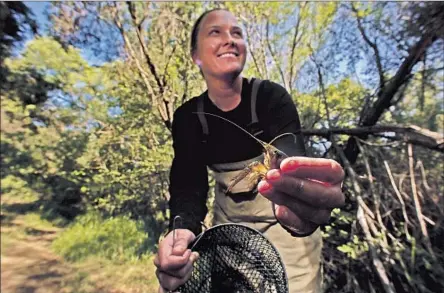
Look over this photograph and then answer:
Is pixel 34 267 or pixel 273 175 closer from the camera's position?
pixel 273 175

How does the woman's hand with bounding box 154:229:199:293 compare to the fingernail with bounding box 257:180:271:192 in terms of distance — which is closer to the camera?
the fingernail with bounding box 257:180:271:192

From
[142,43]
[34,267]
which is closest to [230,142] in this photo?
[142,43]

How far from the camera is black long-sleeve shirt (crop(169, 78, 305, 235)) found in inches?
33.9

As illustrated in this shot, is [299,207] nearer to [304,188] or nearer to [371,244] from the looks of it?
[304,188]

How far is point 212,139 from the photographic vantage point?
0.95m

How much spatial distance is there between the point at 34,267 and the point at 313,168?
177 inches

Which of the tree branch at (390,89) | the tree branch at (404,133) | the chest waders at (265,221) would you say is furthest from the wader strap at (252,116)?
the tree branch at (390,89)

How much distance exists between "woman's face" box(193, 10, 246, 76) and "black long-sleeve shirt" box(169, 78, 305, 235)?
74 millimetres

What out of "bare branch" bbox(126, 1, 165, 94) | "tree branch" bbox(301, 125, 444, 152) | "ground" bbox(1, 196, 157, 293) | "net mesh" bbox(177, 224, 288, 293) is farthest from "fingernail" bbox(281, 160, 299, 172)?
"bare branch" bbox(126, 1, 165, 94)

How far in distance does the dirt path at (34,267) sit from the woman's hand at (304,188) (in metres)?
3.14

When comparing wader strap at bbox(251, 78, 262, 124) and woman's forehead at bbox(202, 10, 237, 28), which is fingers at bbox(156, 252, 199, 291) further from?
woman's forehead at bbox(202, 10, 237, 28)

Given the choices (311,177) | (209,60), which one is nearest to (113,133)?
(209,60)

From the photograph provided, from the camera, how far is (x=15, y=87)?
3600mm

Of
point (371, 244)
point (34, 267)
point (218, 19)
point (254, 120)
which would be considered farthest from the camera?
point (34, 267)
